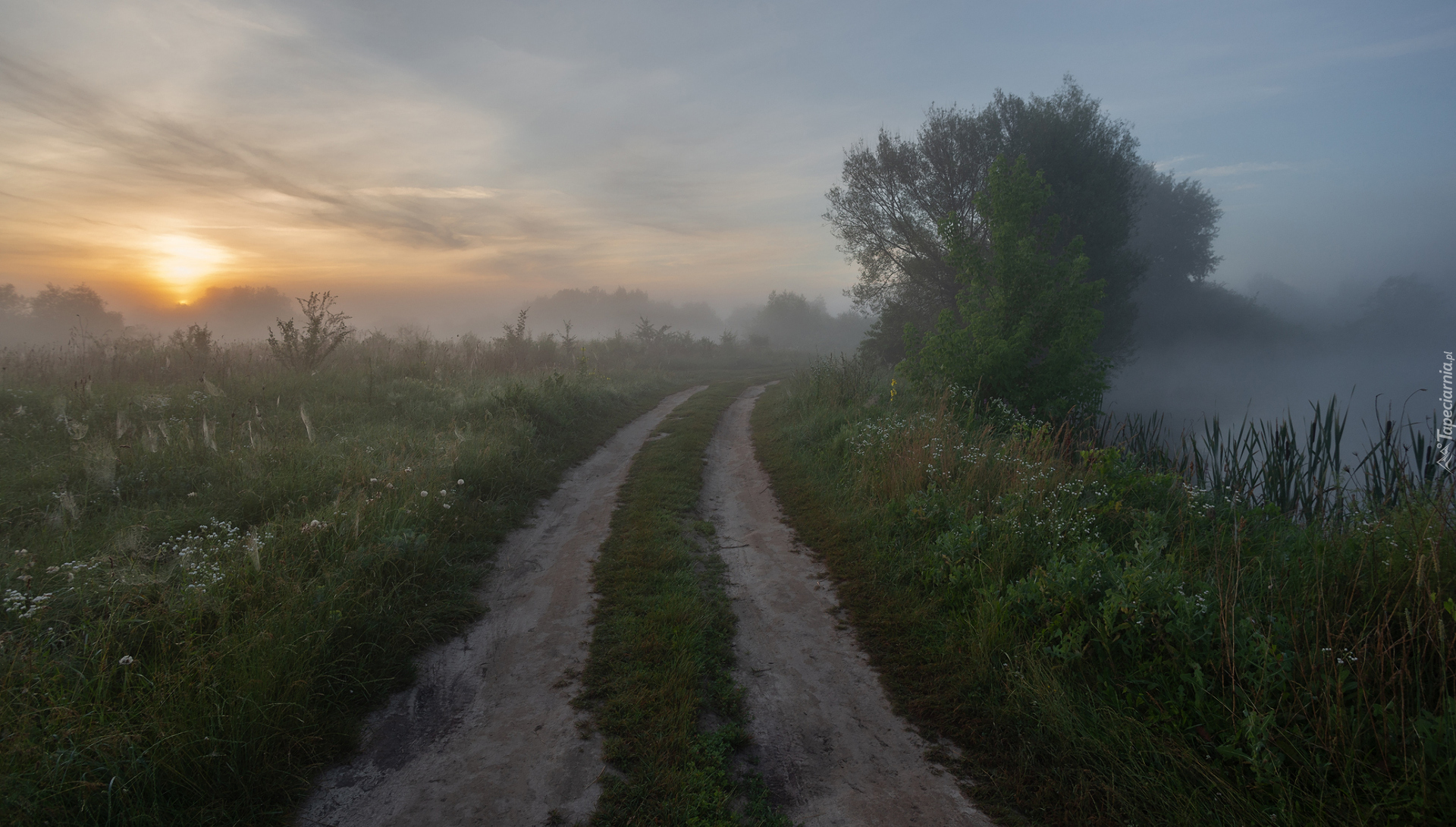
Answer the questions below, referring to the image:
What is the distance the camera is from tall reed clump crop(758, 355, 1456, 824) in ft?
9.01

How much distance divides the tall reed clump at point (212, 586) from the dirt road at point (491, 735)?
0.22 metres

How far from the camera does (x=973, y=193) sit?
2014 centimetres

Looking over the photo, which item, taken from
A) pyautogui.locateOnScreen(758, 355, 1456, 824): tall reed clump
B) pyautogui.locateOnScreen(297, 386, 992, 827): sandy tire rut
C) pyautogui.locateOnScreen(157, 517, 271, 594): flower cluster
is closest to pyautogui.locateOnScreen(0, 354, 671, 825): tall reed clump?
pyautogui.locateOnScreen(157, 517, 271, 594): flower cluster

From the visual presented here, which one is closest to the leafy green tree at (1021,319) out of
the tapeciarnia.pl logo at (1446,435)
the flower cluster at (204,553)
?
the tapeciarnia.pl logo at (1446,435)

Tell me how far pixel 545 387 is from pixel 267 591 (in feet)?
34.3

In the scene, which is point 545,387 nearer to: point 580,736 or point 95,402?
point 95,402

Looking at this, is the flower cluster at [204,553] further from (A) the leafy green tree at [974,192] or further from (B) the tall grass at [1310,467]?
(A) the leafy green tree at [974,192]

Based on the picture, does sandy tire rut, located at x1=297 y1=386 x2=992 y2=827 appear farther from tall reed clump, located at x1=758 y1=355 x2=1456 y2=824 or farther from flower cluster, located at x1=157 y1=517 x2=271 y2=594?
flower cluster, located at x1=157 y1=517 x2=271 y2=594

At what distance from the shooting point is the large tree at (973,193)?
21297 millimetres

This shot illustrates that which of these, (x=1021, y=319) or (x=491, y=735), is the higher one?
(x=1021, y=319)

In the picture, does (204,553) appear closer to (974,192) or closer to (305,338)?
(305,338)


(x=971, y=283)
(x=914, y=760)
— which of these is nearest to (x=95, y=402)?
(x=914, y=760)

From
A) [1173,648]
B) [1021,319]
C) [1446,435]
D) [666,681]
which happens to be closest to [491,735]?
[666,681]

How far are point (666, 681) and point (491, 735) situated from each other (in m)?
1.14
